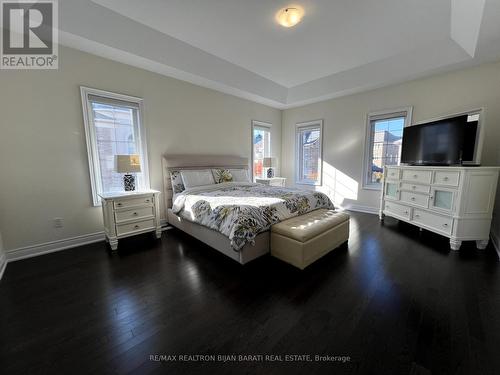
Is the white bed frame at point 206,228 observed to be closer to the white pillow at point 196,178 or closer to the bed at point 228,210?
the bed at point 228,210

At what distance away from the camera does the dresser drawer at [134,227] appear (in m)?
2.79

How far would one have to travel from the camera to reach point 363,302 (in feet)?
5.65

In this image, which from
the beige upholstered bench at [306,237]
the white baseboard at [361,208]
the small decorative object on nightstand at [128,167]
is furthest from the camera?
the white baseboard at [361,208]

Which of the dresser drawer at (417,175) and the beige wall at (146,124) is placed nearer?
the beige wall at (146,124)

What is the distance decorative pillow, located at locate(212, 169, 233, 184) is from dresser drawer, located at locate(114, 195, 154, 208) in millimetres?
1260

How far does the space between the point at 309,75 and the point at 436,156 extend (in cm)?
271

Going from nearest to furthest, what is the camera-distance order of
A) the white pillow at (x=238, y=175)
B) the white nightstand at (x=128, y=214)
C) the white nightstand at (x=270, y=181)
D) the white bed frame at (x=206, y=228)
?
1. the white bed frame at (x=206, y=228)
2. the white nightstand at (x=128, y=214)
3. the white pillow at (x=238, y=175)
4. the white nightstand at (x=270, y=181)

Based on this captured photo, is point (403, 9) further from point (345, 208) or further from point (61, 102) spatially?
point (61, 102)

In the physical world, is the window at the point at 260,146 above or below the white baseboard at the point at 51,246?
above

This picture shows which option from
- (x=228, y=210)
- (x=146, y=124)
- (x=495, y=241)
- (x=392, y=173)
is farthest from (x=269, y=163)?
(x=495, y=241)

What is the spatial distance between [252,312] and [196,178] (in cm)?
248

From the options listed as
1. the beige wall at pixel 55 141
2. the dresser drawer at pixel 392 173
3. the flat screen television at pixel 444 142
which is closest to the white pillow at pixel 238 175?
the beige wall at pixel 55 141

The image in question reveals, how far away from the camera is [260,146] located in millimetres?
5516

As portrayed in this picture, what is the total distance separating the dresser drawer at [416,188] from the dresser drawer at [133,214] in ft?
13.3
